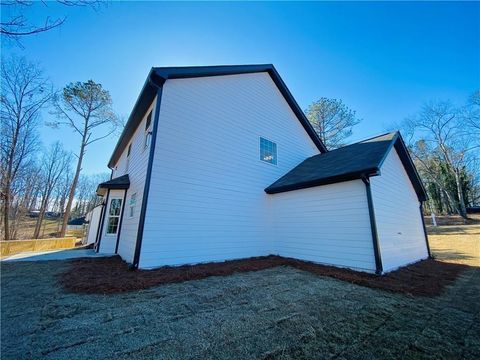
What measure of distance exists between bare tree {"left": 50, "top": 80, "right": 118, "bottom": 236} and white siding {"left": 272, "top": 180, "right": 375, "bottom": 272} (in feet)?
59.4

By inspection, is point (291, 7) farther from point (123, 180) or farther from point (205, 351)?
point (205, 351)

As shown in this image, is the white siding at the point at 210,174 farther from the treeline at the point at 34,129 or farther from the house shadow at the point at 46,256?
the treeline at the point at 34,129

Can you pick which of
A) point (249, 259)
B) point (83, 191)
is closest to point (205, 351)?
point (249, 259)

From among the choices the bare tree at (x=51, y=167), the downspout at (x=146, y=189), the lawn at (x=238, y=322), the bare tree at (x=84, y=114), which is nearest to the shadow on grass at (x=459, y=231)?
the lawn at (x=238, y=322)

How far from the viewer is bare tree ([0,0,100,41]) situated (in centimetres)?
277

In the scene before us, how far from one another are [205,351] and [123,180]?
854 centimetres

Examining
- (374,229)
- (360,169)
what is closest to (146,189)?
(360,169)

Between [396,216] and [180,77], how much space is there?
29.5 ft

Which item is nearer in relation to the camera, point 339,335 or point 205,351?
point 205,351

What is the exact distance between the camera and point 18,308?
3.13 m

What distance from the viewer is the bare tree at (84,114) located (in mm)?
16438

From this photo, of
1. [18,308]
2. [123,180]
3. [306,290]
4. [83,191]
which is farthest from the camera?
[83,191]

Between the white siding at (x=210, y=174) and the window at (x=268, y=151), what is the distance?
12.4 inches

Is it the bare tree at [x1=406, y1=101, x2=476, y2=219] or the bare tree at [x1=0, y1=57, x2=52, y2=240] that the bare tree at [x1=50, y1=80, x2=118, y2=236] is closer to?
the bare tree at [x1=0, y1=57, x2=52, y2=240]
